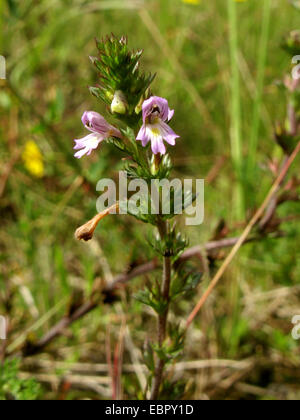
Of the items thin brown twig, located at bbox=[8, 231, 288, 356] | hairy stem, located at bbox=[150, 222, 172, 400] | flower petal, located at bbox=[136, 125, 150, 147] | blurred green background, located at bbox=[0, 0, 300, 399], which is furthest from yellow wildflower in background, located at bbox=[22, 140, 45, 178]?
flower petal, located at bbox=[136, 125, 150, 147]

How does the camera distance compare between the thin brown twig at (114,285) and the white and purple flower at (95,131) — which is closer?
the white and purple flower at (95,131)

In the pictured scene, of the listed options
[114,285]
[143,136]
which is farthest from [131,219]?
A: [143,136]

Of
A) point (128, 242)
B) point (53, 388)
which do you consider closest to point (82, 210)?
point (128, 242)

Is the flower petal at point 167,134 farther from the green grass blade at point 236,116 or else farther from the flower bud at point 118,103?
the green grass blade at point 236,116

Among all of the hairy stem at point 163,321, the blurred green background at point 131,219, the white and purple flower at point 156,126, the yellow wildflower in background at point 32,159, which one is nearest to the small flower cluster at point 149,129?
the white and purple flower at point 156,126

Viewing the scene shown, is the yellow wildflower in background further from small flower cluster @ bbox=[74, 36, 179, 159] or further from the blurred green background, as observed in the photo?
small flower cluster @ bbox=[74, 36, 179, 159]

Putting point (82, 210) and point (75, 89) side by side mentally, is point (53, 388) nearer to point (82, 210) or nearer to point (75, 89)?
point (82, 210)
